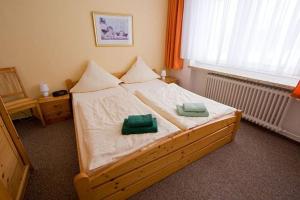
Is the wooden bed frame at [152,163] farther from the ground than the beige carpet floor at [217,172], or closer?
farther from the ground

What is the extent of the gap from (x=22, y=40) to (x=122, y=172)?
99.4 inches

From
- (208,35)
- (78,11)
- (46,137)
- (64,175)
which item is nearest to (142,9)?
(78,11)

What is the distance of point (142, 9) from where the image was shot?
10.1 ft

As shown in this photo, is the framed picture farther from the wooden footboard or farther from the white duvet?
the wooden footboard

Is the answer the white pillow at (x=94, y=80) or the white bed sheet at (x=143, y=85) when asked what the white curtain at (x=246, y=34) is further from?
the white pillow at (x=94, y=80)

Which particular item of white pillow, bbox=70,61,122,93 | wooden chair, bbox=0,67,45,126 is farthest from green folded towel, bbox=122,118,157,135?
wooden chair, bbox=0,67,45,126

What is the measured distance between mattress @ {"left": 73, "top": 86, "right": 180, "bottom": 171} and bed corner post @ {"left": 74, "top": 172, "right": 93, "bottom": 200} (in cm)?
8

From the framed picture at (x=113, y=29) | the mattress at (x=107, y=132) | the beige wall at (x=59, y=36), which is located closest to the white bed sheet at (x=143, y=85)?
the beige wall at (x=59, y=36)

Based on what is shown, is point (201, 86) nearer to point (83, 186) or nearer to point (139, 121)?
point (139, 121)

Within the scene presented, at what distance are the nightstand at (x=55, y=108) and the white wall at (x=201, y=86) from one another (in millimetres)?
2428

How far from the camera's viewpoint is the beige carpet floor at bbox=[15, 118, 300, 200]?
1474mm

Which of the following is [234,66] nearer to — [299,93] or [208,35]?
[208,35]

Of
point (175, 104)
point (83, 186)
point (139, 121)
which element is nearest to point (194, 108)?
point (175, 104)

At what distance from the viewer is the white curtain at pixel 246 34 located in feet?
6.11
